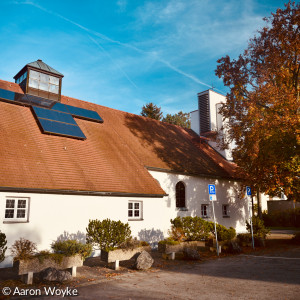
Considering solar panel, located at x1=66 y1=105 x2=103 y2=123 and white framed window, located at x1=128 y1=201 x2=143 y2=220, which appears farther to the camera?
solar panel, located at x1=66 y1=105 x2=103 y2=123

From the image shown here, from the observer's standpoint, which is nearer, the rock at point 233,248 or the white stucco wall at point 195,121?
the rock at point 233,248

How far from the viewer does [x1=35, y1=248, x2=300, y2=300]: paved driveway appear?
7.39m

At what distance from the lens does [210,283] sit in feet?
28.2

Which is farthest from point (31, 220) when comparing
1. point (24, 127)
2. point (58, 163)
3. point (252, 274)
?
point (252, 274)

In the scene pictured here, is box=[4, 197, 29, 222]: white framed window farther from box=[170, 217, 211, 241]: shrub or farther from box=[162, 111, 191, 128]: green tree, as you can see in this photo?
box=[162, 111, 191, 128]: green tree

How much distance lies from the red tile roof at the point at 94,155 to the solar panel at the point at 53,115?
467 millimetres

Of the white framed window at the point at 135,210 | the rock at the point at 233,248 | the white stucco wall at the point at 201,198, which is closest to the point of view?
the rock at the point at 233,248

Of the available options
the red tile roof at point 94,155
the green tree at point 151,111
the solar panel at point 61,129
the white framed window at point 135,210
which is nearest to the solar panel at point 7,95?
the red tile roof at point 94,155

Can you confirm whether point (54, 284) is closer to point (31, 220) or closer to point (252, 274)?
point (31, 220)

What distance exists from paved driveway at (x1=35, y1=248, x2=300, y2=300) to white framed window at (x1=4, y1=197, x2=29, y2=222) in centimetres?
463

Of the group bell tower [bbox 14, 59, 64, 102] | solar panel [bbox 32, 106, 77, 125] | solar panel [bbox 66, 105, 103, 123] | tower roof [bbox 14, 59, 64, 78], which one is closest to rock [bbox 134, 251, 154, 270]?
solar panel [bbox 32, 106, 77, 125]

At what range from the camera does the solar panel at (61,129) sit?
14.9 meters

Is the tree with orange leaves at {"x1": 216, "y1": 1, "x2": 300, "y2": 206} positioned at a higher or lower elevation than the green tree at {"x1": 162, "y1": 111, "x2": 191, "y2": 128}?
lower

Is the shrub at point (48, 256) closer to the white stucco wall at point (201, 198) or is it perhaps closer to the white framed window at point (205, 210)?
the white stucco wall at point (201, 198)
